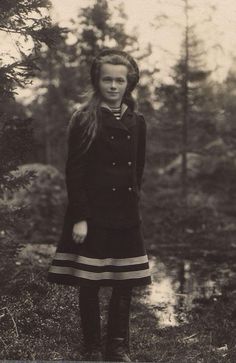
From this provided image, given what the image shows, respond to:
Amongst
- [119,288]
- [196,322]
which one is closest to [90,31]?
[196,322]

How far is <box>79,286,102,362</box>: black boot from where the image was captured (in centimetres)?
418

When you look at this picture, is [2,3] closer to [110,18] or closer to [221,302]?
[221,302]

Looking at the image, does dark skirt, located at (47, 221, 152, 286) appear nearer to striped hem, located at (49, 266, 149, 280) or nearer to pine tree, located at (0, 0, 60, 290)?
striped hem, located at (49, 266, 149, 280)

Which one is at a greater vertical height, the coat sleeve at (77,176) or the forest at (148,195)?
the coat sleeve at (77,176)

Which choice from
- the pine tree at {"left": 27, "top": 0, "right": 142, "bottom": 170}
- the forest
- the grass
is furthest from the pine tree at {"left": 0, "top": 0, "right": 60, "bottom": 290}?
Result: the grass

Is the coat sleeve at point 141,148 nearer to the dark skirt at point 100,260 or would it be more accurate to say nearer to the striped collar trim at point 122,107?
the striped collar trim at point 122,107

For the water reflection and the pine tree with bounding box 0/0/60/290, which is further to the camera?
the water reflection

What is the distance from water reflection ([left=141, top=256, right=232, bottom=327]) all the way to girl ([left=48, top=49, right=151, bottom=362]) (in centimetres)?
150

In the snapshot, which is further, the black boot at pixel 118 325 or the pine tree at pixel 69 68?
the pine tree at pixel 69 68

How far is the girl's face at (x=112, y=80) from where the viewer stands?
13.4 ft

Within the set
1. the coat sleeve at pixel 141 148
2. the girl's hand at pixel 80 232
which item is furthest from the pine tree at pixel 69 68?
the girl's hand at pixel 80 232

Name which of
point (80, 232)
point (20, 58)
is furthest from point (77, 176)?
point (20, 58)

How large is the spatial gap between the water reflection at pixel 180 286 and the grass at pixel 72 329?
0.48ft

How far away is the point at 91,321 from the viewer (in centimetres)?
421
